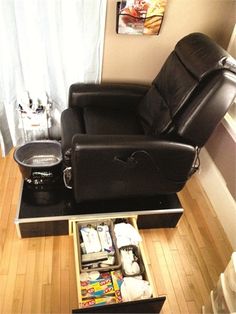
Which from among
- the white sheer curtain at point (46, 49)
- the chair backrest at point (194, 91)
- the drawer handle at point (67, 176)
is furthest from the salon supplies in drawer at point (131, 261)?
the white sheer curtain at point (46, 49)

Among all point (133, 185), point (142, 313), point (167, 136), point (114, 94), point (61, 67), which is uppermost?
point (61, 67)

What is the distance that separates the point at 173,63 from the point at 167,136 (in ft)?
1.74

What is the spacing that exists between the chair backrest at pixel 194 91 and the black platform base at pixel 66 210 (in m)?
0.44

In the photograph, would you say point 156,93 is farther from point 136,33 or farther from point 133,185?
point 133,185

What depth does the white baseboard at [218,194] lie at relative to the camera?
167 centimetres

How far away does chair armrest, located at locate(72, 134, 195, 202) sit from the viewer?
127cm

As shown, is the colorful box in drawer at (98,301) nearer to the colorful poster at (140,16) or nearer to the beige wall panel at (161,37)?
the beige wall panel at (161,37)

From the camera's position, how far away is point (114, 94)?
6.04ft

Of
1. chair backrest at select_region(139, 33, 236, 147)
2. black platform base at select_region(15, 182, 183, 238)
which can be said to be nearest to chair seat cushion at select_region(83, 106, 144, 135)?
chair backrest at select_region(139, 33, 236, 147)

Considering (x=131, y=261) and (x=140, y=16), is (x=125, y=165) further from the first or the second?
(x=140, y=16)

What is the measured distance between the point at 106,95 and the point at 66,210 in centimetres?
85

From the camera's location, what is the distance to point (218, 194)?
1825mm

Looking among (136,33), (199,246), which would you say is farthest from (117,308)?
(136,33)

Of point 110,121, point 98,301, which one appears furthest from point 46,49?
point 98,301
